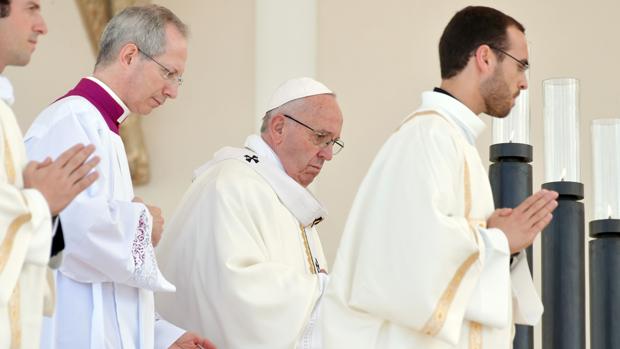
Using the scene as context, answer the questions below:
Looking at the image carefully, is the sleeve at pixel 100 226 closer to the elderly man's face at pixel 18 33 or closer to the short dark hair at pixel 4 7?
the elderly man's face at pixel 18 33

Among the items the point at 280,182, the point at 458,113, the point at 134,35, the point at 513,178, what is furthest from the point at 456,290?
the point at 280,182

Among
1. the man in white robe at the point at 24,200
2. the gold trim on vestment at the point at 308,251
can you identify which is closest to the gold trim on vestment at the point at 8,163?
the man in white robe at the point at 24,200

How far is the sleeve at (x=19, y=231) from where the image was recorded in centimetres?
465

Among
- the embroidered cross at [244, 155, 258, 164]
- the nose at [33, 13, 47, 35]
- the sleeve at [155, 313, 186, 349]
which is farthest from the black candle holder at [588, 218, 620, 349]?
the nose at [33, 13, 47, 35]

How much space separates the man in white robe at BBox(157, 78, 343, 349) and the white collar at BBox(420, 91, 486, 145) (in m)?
1.15

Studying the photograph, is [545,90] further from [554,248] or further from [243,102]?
[243,102]

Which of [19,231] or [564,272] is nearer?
[19,231]

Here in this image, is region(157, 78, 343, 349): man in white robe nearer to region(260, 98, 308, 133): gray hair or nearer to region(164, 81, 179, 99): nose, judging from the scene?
region(260, 98, 308, 133): gray hair

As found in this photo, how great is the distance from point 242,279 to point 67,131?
3.84 feet

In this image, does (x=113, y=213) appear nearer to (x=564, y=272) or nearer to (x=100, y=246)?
(x=100, y=246)

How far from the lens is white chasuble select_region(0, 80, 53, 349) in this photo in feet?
15.3

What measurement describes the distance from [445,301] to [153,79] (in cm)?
155

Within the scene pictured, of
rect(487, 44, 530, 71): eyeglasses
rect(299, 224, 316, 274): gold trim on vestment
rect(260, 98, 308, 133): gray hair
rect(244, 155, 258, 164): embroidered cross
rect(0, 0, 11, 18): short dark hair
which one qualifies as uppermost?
rect(0, 0, 11, 18): short dark hair

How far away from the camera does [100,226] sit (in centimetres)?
546
